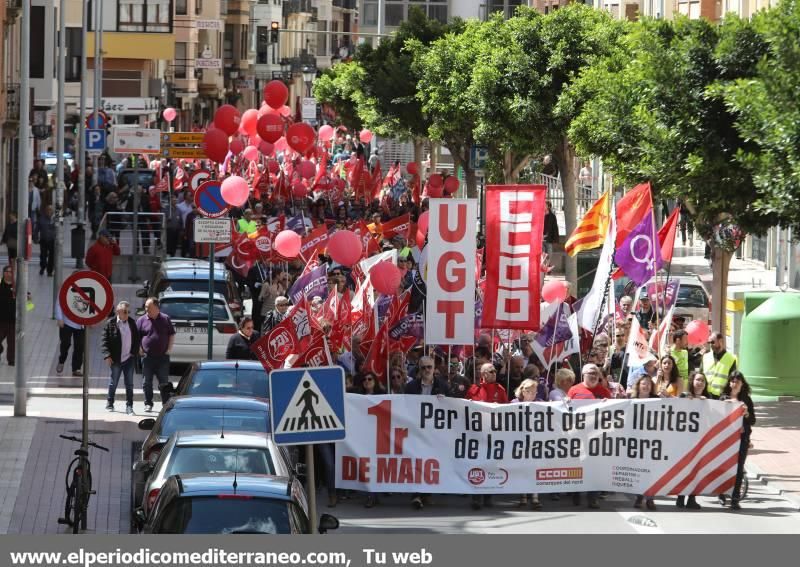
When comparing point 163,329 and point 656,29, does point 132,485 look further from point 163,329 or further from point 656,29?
point 656,29

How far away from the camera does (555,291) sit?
77.1 feet

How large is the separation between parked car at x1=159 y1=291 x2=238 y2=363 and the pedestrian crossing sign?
14042 millimetres

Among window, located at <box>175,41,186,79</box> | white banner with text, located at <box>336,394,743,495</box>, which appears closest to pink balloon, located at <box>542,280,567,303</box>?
white banner with text, located at <box>336,394,743,495</box>

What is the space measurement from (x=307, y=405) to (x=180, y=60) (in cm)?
8984

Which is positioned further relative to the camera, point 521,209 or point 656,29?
point 656,29

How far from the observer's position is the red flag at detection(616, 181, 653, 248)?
2181 cm

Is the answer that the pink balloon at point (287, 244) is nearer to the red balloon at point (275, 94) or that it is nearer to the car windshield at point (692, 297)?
the car windshield at point (692, 297)

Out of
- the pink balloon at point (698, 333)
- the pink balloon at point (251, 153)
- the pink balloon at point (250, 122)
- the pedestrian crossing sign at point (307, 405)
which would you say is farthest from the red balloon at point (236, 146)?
the pedestrian crossing sign at point (307, 405)

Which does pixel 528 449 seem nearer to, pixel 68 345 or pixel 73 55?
pixel 68 345

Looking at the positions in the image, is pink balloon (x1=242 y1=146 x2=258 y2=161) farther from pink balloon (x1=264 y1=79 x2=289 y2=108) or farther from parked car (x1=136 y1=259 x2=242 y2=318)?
parked car (x1=136 y1=259 x2=242 y2=318)

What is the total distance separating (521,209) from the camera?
1989cm
